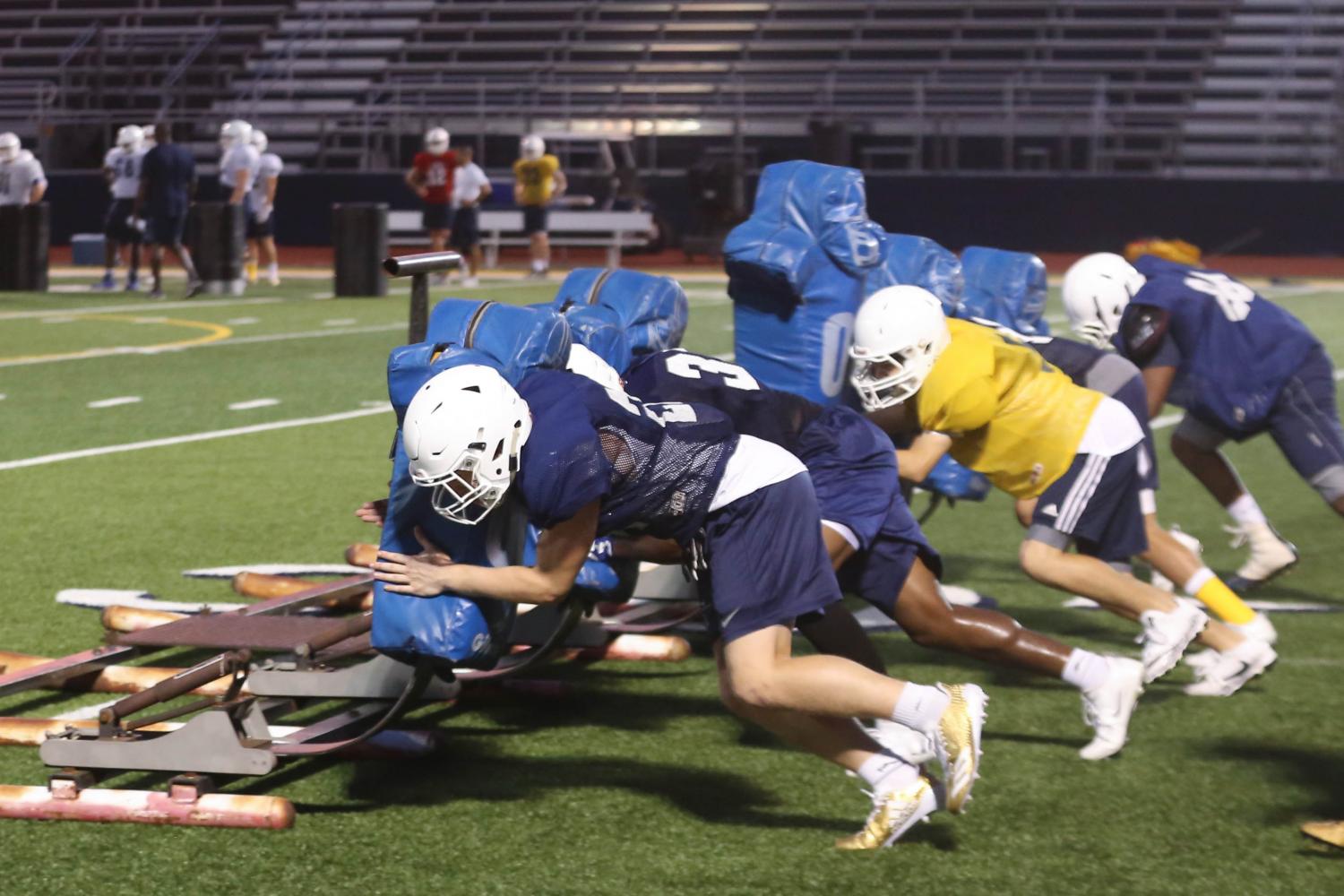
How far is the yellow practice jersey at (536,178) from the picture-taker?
24.5 m

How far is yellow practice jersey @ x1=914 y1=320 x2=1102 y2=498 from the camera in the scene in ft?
18.6

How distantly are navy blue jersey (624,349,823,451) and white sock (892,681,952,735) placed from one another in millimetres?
925

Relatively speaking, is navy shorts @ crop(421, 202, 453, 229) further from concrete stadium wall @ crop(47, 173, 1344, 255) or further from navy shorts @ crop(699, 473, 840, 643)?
navy shorts @ crop(699, 473, 840, 643)

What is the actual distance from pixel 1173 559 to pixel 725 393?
6.59 feet

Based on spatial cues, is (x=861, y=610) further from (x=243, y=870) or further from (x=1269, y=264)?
(x=1269, y=264)

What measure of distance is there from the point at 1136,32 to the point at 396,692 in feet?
93.4

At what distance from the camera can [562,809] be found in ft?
16.0

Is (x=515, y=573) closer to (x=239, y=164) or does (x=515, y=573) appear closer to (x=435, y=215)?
(x=239, y=164)

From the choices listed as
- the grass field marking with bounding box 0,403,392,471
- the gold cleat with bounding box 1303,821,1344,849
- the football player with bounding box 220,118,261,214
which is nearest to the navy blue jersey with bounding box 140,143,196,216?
the football player with bounding box 220,118,261,214

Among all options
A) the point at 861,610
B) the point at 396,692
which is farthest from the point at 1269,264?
the point at 396,692

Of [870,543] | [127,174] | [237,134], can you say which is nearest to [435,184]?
[237,134]

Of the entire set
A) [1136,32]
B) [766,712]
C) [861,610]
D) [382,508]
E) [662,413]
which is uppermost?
[1136,32]

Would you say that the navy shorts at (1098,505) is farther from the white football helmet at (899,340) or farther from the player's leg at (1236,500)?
the player's leg at (1236,500)

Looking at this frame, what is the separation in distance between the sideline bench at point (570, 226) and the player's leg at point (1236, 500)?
1891 cm
